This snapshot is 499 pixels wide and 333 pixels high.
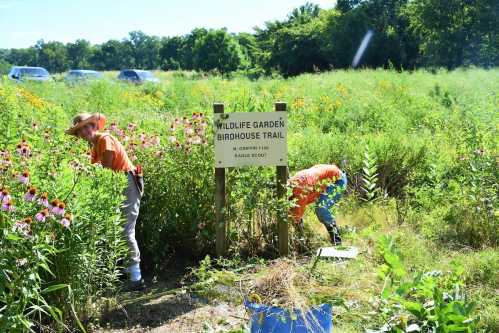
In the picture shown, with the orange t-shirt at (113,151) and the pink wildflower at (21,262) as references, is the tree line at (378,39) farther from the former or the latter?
the pink wildflower at (21,262)

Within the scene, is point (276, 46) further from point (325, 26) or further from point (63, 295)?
point (63, 295)

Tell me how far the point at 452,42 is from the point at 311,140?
30.3 metres

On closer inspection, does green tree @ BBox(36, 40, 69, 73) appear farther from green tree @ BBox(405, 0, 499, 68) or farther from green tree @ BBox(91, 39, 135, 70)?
green tree @ BBox(405, 0, 499, 68)

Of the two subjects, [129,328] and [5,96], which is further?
[5,96]

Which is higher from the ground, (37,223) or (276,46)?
(276,46)

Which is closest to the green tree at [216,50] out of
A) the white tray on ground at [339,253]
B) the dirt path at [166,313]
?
the white tray on ground at [339,253]

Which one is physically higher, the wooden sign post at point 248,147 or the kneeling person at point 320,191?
the wooden sign post at point 248,147

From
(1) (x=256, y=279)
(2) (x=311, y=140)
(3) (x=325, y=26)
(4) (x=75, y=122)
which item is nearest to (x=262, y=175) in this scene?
(4) (x=75, y=122)

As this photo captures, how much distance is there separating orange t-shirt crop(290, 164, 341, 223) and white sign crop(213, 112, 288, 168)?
8.7 inches

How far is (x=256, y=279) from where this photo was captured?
311cm

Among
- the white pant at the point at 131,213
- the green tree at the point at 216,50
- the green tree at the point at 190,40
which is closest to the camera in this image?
the white pant at the point at 131,213

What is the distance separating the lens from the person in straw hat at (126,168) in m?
4.64

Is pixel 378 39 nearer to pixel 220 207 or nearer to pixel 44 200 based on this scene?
pixel 220 207

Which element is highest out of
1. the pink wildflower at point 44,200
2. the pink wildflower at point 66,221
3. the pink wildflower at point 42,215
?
the pink wildflower at point 44,200
